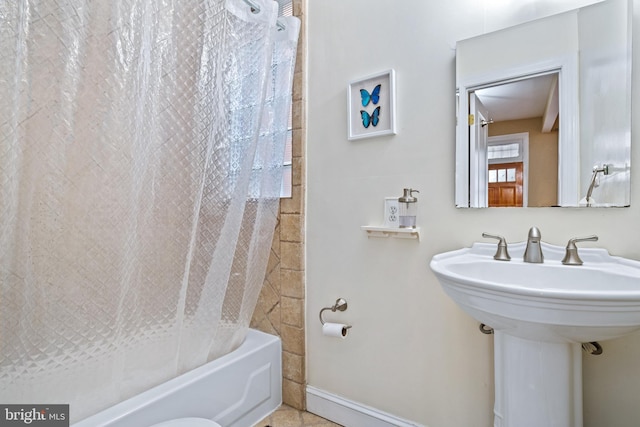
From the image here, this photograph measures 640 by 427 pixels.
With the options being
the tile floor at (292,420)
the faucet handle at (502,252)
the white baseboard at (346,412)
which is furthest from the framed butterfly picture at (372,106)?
the tile floor at (292,420)

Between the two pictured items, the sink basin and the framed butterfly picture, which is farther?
the framed butterfly picture

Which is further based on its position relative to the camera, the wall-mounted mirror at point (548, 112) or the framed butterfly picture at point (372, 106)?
the framed butterfly picture at point (372, 106)

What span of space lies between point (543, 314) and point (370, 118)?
1.01 m

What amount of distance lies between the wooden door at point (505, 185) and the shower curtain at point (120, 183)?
960mm

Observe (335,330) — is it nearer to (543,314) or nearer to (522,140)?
(543,314)

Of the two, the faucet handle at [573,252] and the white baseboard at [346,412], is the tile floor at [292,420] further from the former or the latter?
the faucet handle at [573,252]

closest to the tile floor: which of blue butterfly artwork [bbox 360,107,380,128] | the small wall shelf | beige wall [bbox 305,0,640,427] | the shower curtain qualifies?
beige wall [bbox 305,0,640,427]

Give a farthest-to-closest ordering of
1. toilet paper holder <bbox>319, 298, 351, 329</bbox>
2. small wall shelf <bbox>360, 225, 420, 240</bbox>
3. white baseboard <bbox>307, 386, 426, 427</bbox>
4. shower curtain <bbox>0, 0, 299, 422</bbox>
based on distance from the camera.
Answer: toilet paper holder <bbox>319, 298, 351, 329</bbox> < white baseboard <bbox>307, 386, 426, 427</bbox> < small wall shelf <bbox>360, 225, 420, 240</bbox> < shower curtain <bbox>0, 0, 299, 422</bbox>

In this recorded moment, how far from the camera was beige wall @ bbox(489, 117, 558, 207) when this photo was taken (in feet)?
3.68

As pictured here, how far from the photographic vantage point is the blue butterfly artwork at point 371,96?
147 cm

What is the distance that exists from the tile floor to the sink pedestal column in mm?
888

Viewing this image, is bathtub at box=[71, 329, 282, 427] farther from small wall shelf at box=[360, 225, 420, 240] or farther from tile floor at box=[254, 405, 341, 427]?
small wall shelf at box=[360, 225, 420, 240]

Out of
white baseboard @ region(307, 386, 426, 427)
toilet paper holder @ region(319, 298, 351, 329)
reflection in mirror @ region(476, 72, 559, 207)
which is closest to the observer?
reflection in mirror @ region(476, 72, 559, 207)

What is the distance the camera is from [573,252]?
1.04m
